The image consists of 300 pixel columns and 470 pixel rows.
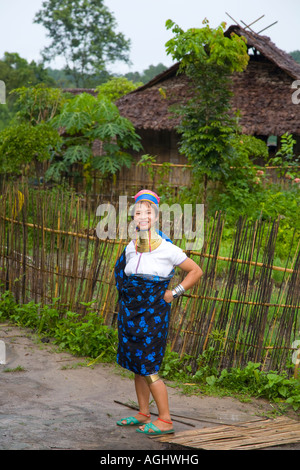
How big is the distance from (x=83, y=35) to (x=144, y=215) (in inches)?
1025

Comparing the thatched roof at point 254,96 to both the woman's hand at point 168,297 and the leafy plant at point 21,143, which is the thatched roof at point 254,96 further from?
the woman's hand at point 168,297

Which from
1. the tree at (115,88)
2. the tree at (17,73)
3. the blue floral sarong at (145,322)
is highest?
the tree at (17,73)

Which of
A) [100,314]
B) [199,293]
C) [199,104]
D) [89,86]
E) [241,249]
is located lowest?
[100,314]

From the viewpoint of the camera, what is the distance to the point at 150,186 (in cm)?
1096

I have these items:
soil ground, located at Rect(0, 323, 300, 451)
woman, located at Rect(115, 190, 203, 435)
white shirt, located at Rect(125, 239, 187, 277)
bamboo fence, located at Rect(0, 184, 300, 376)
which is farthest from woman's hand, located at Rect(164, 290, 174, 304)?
bamboo fence, located at Rect(0, 184, 300, 376)

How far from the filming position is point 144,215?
289cm

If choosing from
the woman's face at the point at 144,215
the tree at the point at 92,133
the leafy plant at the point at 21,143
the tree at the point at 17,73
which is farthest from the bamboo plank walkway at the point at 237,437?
the tree at the point at 17,73

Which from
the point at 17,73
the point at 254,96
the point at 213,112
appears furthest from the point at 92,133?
the point at 17,73

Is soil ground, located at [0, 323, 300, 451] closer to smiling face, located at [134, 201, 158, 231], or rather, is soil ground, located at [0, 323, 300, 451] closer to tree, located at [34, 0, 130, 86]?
smiling face, located at [134, 201, 158, 231]

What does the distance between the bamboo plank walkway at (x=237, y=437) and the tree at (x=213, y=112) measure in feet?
20.2

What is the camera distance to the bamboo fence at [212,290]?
3729mm

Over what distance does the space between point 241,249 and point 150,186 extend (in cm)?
728
